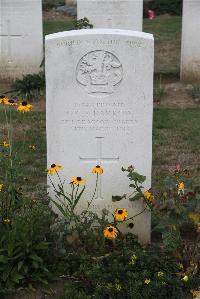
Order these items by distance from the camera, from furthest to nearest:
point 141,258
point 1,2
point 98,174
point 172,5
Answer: point 172,5 → point 1,2 → point 98,174 → point 141,258

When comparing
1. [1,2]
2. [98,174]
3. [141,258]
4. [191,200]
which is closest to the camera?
[141,258]

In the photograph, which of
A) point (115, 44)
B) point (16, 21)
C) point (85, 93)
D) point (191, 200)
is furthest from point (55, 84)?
point (16, 21)

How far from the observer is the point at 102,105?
185 inches

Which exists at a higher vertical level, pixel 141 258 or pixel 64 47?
pixel 64 47

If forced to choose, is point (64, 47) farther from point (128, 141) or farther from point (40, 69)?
point (40, 69)

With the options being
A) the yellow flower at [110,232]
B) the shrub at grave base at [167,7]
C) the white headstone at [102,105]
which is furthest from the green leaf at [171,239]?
the shrub at grave base at [167,7]

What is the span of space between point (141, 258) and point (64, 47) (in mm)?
1538

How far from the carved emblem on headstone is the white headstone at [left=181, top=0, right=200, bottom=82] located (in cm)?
551

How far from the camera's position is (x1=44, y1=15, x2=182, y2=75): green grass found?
1145 centimetres

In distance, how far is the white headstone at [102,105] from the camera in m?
4.60

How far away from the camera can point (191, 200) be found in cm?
453

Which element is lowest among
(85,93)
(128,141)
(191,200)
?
(191,200)

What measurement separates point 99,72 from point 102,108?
26cm

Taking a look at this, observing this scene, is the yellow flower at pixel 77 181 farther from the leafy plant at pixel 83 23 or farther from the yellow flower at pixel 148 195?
the leafy plant at pixel 83 23
